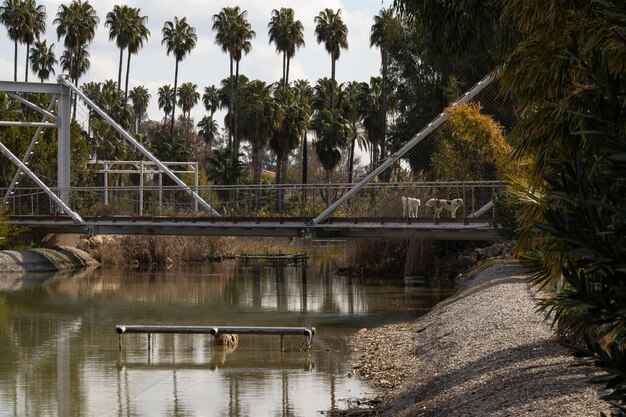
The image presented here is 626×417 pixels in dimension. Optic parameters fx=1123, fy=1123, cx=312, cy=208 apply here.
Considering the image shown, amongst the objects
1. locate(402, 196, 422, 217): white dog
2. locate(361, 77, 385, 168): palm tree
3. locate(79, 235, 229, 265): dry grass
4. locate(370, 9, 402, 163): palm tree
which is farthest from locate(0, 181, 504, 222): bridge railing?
locate(361, 77, 385, 168): palm tree

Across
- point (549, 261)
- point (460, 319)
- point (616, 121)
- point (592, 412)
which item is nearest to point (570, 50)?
point (616, 121)

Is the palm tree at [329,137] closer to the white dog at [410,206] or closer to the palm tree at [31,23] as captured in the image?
→ the palm tree at [31,23]

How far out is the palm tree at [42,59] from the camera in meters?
80.9

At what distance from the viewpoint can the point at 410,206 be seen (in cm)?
3384

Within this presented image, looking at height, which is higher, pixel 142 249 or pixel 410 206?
pixel 410 206

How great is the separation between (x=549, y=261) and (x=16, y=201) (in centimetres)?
4551

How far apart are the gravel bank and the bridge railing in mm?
7616

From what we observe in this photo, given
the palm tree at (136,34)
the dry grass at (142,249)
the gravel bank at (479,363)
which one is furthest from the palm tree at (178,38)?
the gravel bank at (479,363)

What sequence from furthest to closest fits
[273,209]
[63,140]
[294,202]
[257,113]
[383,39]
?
1. [257,113]
2. [383,39]
3. [63,140]
4. [273,209]
5. [294,202]

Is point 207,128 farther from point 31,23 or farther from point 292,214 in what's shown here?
point 292,214

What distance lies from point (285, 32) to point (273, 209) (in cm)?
3572

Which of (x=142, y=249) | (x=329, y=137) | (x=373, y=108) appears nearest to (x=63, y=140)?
(x=142, y=249)

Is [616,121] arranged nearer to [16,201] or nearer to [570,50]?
[570,50]

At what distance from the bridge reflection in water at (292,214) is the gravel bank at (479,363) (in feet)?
20.6
